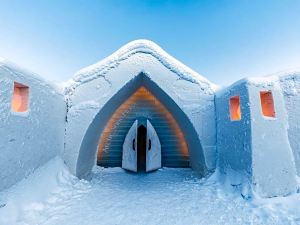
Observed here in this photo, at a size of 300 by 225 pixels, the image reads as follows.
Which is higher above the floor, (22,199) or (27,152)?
(27,152)

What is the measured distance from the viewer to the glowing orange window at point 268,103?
13.4ft

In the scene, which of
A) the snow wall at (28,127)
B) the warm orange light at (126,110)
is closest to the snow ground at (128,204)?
the snow wall at (28,127)

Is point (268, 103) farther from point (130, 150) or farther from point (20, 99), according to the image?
point (20, 99)

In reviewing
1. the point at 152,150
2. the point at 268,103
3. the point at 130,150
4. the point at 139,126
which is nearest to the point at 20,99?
the point at 130,150

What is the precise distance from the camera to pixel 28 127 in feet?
11.6

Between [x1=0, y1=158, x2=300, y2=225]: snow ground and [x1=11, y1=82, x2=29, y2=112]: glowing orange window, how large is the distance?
1272 mm

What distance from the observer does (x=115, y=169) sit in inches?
258

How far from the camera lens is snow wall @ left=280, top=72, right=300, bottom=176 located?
4012mm

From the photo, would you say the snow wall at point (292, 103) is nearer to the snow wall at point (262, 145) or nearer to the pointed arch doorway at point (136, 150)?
the snow wall at point (262, 145)

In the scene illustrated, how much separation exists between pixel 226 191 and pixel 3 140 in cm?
414

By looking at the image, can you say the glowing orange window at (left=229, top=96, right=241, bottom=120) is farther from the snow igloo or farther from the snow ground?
the snow ground

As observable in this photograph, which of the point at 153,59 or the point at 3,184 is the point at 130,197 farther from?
the point at 153,59

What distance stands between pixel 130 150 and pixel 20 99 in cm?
381

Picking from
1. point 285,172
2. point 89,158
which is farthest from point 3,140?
point 285,172
